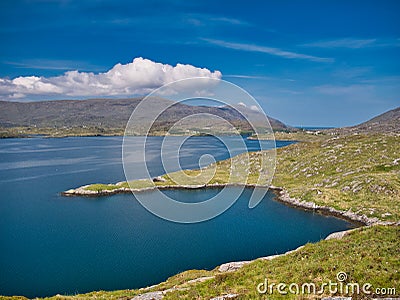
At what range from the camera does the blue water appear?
142 ft

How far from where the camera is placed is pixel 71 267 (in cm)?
4609

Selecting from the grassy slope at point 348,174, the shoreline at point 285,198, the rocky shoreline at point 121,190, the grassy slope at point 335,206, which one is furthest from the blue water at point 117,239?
the grassy slope at point 335,206

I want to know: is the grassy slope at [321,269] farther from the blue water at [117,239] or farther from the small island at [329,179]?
the small island at [329,179]

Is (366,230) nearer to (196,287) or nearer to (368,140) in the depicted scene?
(196,287)

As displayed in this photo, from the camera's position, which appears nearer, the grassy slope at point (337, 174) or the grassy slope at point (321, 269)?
the grassy slope at point (321, 269)

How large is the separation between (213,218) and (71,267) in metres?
34.2

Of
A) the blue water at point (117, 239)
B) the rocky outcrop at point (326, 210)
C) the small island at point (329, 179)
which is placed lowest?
the blue water at point (117, 239)

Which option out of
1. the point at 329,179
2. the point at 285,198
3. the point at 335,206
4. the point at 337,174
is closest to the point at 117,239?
the point at 285,198

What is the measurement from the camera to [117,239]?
57.2 metres

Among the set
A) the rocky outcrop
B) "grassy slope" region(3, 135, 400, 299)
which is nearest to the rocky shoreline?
"grassy slope" region(3, 135, 400, 299)

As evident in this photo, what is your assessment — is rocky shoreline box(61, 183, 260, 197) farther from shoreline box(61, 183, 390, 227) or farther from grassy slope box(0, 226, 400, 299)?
grassy slope box(0, 226, 400, 299)

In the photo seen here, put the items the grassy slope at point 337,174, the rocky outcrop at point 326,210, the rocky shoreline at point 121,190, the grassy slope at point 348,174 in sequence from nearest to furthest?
the rocky outcrop at point 326,210, the grassy slope at point 348,174, the grassy slope at point 337,174, the rocky shoreline at point 121,190

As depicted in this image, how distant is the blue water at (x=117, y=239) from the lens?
4325cm

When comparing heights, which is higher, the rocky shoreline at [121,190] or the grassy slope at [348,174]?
the grassy slope at [348,174]
